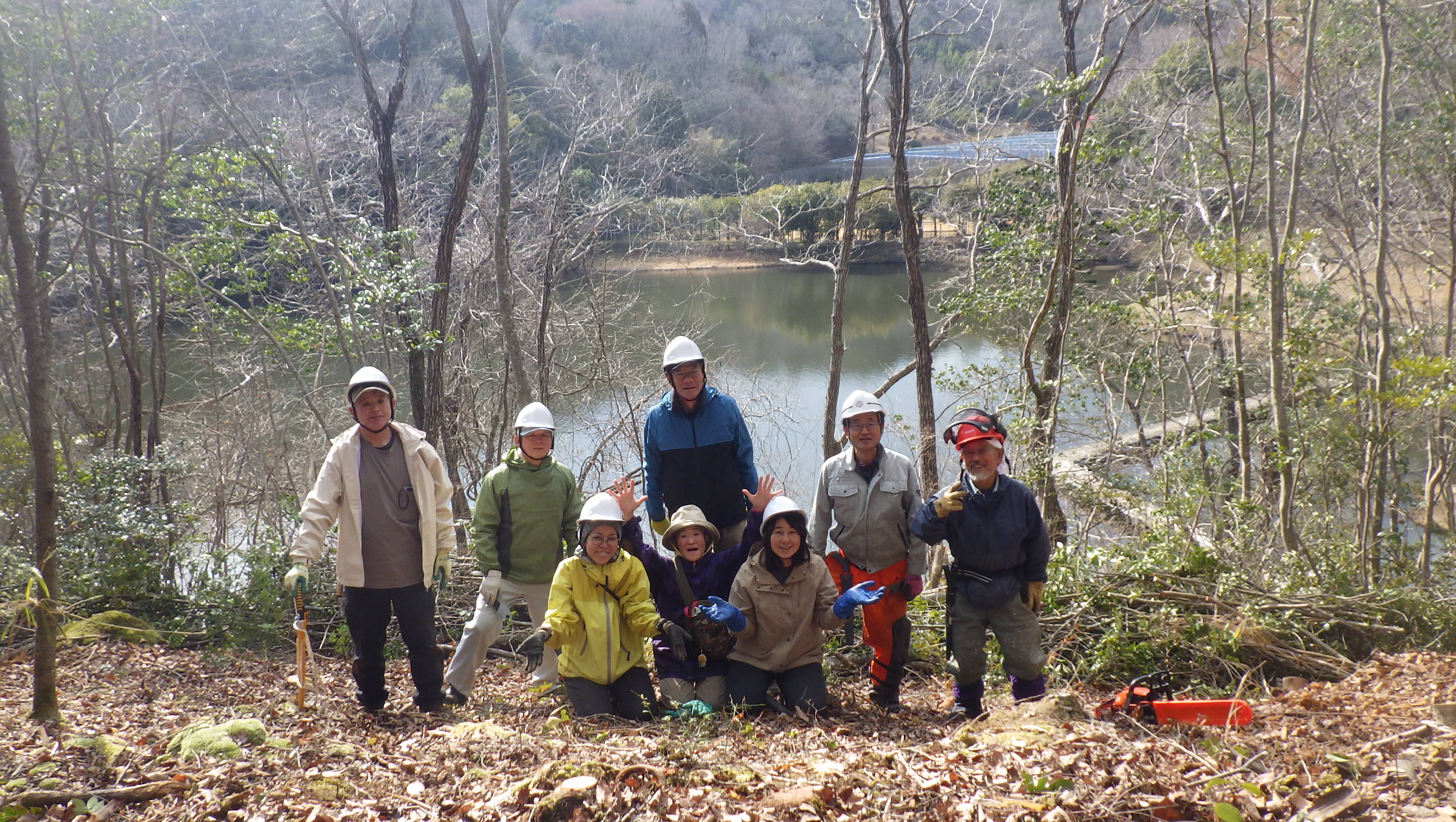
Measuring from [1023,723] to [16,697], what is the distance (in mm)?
4724

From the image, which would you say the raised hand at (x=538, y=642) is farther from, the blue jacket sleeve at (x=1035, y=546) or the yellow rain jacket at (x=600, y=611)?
the blue jacket sleeve at (x=1035, y=546)

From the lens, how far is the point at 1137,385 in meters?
10.4

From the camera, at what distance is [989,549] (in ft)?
13.2

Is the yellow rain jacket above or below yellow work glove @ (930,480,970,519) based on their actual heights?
below

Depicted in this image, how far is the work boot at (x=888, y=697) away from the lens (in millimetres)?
4434

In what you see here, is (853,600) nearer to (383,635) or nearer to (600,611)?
(600,611)

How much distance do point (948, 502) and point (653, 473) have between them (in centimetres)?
158

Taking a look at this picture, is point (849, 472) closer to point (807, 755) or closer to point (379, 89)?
point (807, 755)

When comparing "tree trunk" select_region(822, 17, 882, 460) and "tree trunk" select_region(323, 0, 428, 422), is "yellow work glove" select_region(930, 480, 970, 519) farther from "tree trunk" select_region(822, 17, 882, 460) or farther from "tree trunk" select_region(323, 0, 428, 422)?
"tree trunk" select_region(323, 0, 428, 422)

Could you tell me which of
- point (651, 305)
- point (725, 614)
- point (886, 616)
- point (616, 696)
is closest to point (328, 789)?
point (616, 696)

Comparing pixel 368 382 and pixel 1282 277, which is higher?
pixel 1282 277

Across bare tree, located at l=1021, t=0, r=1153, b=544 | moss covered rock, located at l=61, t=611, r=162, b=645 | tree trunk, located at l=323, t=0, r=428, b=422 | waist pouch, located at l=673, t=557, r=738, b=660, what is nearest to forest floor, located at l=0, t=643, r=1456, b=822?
waist pouch, located at l=673, t=557, r=738, b=660

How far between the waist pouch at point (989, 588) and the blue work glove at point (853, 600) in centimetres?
44

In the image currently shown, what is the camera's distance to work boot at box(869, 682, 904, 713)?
4.43m
